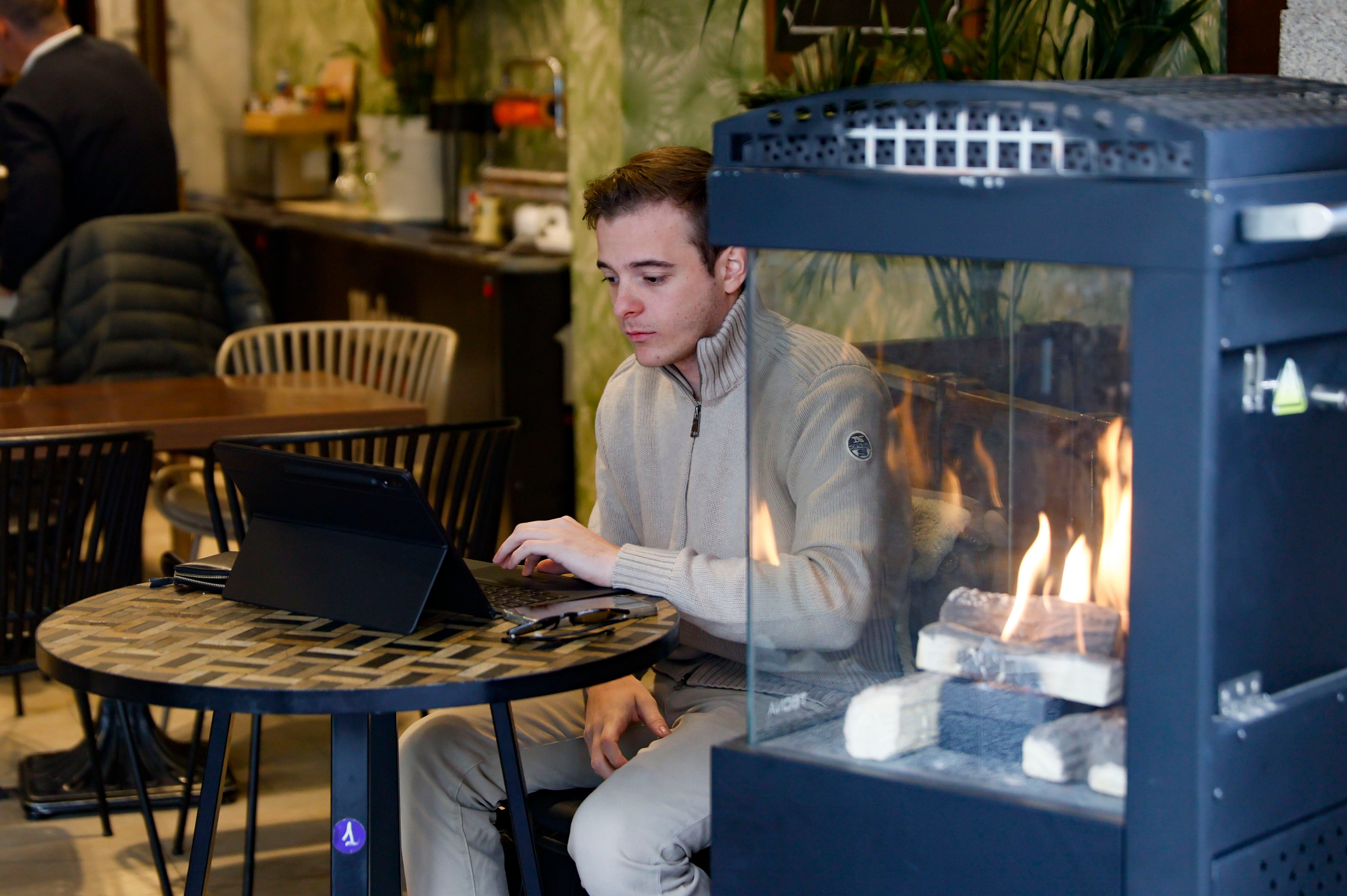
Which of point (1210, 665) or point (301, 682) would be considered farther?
point (301, 682)

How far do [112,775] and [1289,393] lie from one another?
2.57m

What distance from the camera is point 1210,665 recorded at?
141 cm

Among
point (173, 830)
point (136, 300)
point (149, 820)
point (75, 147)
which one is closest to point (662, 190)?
point (149, 820)

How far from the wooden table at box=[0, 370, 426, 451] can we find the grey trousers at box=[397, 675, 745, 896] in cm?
111

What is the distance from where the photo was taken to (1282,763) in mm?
1511

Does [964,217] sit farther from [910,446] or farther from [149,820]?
[149,820]

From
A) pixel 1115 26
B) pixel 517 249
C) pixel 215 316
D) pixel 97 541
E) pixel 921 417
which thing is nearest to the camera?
pixel 921 417

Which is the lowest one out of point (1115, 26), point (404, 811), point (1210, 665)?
point (404, 811)

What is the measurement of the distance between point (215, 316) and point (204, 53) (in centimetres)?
441

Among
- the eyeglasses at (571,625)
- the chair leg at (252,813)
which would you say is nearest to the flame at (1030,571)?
the eyeglasses at (571,625)

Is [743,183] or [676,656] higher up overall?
[743,183]

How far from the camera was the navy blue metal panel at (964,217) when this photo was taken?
53.6 inches

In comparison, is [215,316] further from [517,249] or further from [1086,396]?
[1086,396]

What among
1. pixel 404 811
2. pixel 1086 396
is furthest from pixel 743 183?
pixel 404 811
